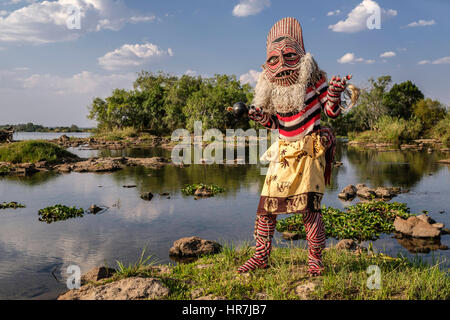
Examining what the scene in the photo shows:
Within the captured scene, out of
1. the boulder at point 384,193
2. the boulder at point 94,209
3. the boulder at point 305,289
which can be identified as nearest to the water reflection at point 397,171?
the boulder at point 384,193

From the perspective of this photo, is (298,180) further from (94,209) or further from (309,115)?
(94,209)

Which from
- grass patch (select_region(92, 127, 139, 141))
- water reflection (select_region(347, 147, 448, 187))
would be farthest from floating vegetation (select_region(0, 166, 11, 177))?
grass patch (select_region(92, 127, 139, 141))

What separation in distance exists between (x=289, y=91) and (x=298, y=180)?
3.31 ft

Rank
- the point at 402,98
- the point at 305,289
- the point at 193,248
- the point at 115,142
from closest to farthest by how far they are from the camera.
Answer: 1. the point at 305,289
2. the point at 193,248
3. the point at 115,142
4. the point at 402,98

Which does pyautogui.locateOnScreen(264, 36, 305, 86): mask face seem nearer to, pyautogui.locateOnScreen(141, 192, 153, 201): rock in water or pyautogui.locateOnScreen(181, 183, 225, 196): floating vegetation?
pyautogui.locateOnScreen(141, 192, 153, 201): rock in water

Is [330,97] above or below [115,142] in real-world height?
above

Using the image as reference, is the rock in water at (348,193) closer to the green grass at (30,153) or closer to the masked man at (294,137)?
the masked man at (294,137)

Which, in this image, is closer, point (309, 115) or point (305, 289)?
point (305, 289)

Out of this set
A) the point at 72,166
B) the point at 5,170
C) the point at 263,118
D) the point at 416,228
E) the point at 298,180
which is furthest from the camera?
the point at 72,166

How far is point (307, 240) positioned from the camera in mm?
4203

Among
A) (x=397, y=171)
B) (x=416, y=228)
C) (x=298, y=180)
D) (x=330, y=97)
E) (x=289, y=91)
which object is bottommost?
(x=416, y=228)

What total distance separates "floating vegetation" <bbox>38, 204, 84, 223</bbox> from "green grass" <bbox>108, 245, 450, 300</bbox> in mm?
4380

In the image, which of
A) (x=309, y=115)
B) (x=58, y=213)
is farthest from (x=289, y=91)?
(x=58, y=213)

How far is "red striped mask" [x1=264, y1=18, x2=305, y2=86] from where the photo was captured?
4.17 metres
